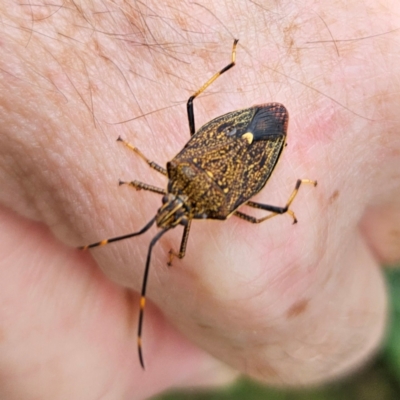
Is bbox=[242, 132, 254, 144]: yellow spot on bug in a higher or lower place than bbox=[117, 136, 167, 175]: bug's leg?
lower

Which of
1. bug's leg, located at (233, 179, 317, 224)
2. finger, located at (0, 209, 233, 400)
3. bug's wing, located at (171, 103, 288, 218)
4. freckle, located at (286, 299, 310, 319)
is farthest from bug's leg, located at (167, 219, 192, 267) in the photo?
finger, located at (0, 209, 233, 400)

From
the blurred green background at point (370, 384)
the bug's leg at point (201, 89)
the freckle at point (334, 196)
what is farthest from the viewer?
the blurred green background at point (370, 384)

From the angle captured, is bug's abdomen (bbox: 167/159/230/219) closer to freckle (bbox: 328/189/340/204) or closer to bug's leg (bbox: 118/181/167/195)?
bug's leg (bbox: 118/181/167/195)

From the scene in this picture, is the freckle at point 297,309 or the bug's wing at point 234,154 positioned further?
the freckle at point 297,309

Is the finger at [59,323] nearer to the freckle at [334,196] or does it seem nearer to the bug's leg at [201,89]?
the bug's leg at [201,89]

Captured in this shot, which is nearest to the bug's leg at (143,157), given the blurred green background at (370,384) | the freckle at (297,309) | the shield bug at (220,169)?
the shield bug at (220,169)

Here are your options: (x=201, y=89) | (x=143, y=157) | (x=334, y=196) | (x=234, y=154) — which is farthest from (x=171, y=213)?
(x=334, y=196)

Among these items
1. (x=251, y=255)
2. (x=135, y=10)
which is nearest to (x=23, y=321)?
(x=251, y=255)
